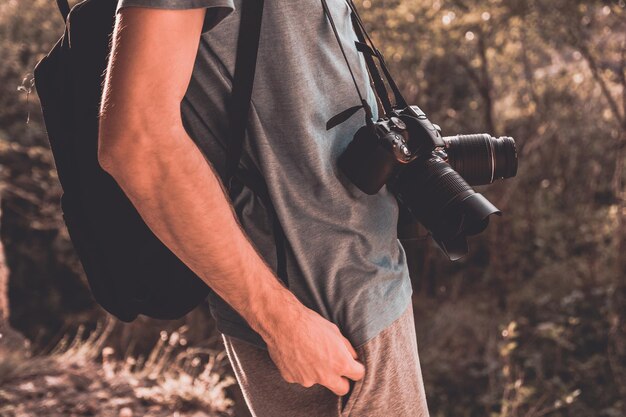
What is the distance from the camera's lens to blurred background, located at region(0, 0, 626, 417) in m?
3.55

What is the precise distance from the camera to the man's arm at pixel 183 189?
0.78 metres

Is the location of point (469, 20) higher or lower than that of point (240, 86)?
lower

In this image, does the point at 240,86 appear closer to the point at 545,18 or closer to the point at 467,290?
the point at 545,18

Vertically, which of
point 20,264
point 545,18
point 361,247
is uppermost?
point 361,247

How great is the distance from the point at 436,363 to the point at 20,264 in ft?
14.4

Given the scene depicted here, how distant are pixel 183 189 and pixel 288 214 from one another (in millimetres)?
206

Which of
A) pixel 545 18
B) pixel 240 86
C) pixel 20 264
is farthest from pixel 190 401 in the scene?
pixel 20 264

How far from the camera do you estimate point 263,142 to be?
0.99 m

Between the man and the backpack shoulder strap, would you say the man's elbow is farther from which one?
the backpack shoulder strap

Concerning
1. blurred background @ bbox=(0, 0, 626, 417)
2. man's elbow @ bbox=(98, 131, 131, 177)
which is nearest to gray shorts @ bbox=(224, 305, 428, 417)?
man's elbow @ bbox=(98, 131, 131, 177)

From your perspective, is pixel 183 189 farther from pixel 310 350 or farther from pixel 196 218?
pixel 310 350

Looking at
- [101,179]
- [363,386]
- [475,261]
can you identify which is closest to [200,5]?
[101,179]

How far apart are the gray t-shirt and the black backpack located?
41mm

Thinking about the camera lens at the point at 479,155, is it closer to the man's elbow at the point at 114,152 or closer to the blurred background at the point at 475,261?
the man's elbow at the point at 114,152
